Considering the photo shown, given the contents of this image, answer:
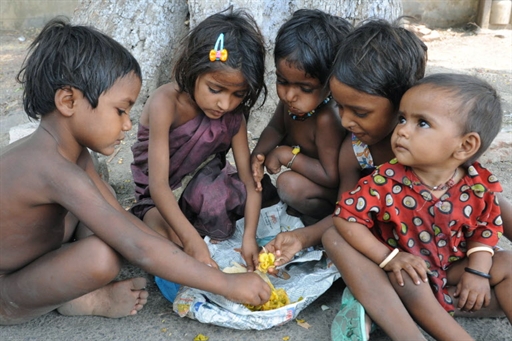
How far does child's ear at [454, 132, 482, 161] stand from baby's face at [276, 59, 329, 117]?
2.31 ft

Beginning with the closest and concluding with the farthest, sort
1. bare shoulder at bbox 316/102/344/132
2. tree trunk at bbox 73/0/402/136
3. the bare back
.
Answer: the bare back
bare shoulder at bbox 316/102/344/132
tree trunk at bbox 73/0/402/136

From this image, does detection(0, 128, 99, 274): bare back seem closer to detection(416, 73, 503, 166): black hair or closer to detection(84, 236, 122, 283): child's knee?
detection(84, 236, 122, 283): child's knee

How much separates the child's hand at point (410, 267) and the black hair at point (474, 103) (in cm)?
46

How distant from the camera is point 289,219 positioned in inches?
109

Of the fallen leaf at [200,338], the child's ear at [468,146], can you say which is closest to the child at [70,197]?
the fallen leaf at [200,338]

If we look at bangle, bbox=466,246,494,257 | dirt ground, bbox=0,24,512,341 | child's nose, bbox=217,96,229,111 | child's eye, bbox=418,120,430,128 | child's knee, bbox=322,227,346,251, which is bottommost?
dirt ground, bbox=0,24,512,341

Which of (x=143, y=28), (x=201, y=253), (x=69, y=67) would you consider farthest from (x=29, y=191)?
(x=143, y=28)

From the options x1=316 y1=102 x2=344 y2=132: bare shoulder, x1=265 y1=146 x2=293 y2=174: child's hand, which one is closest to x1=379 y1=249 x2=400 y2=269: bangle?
x1=316 y1=102 x2=344 y2=132: bare shoulder

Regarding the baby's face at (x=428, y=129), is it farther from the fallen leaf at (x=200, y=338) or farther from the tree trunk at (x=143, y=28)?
the tree trunk at (x=143, y=28)

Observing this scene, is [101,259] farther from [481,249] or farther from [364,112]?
[481,249]

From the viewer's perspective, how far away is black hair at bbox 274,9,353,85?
2355 mm

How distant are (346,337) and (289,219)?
862mm

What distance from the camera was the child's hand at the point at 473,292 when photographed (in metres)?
2.02

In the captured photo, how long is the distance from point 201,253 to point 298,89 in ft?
2.73
